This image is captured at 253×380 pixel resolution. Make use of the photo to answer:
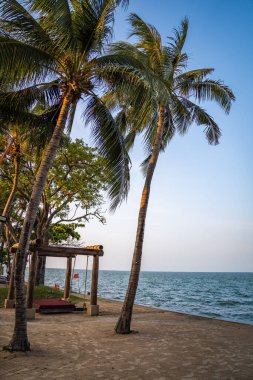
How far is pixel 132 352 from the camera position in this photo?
820 centimetres

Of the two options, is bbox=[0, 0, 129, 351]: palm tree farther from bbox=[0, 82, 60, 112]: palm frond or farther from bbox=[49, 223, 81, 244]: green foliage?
bbox=[49, 223, 81, 244]: green foliage

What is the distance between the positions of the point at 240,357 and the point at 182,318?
22.8 feet

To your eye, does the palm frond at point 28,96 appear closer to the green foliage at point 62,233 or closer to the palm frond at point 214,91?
the palm frond at point 214,91

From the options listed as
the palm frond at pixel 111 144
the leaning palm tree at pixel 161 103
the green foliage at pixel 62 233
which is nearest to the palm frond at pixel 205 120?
the leaning palm tree at pixel 161 103

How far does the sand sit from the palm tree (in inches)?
42.4

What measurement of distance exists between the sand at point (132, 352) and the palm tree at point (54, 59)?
3.54 feet

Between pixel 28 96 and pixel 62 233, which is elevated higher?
pixel 28 96

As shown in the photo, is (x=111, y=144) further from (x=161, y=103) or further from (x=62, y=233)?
(x=62, y=233)

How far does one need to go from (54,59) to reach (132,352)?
7.94 meters

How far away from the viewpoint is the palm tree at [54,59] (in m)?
7.63

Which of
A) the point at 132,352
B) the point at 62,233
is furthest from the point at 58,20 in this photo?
the point at 62,233

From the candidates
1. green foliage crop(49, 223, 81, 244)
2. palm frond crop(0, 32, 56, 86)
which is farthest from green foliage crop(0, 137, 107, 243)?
palm frond crop(0, 32, 56, 86)

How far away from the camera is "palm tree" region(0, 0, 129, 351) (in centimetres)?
763

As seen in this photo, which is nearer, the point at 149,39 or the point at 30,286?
the point at 149,39
